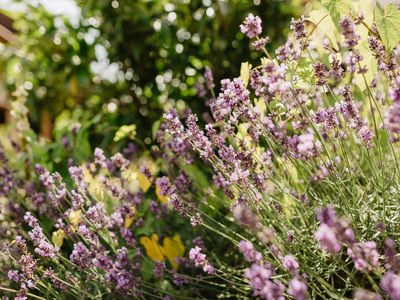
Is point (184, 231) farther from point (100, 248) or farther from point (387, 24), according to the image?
point (387, 24)

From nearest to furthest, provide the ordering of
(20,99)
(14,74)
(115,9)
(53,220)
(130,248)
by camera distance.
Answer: (130,248)
(53,220)
(20,99)
(115,9)
(14,74)

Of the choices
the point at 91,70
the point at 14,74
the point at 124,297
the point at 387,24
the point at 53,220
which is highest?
the point at 14,74

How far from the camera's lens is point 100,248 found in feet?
6.84

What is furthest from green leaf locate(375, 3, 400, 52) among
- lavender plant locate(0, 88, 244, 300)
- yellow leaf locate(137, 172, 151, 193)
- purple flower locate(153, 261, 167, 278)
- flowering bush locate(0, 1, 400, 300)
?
yellow leaf locate(137, 172, 151, 193)

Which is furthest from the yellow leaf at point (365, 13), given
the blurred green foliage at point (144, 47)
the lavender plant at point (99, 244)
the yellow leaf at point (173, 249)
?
the blurred green foliage at point (144, 47)

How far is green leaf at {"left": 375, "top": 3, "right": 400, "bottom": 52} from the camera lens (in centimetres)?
166

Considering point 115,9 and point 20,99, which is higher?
point 115,9

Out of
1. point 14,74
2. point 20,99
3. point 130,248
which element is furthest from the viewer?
point 14,74

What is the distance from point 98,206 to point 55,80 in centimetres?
342

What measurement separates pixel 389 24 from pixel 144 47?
2.84 metres

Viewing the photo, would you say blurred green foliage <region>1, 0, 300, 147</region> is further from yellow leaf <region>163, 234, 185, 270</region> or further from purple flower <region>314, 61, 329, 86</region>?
purple flower <region>314, 61, 329, 86</region>

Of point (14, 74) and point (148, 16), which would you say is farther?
point (14, 74)

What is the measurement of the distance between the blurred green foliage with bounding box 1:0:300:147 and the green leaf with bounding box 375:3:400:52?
233 cm

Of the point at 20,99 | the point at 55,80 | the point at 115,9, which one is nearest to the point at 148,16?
the point at 115,9
